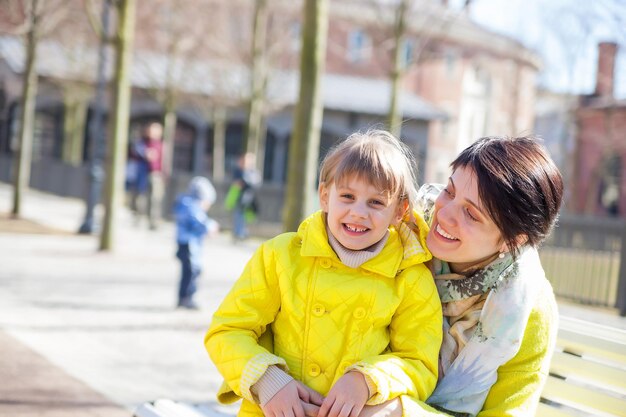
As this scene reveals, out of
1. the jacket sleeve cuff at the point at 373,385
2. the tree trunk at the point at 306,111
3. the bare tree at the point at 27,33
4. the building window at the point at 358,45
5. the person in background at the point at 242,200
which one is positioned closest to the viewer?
the jacket sleeve cuff at the point at 373,385

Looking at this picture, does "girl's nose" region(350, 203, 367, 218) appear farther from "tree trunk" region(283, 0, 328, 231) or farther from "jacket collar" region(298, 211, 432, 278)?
"tree trunk" region(283, 0, 328, 231)

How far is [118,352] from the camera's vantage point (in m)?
6.77

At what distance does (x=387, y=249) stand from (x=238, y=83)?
96.0ft

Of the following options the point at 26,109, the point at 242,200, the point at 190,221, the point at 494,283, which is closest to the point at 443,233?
the point at 494,283

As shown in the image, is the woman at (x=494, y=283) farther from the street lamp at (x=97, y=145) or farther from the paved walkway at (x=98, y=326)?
the street lamp at (x=97, y=145)

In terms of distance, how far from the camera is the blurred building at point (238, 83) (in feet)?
88.8

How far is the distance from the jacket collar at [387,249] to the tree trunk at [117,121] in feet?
35.4

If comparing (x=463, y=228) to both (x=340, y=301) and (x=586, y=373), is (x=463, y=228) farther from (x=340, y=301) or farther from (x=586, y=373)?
(x=586, y=373)

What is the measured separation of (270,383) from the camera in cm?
249

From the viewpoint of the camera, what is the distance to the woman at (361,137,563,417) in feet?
7.97

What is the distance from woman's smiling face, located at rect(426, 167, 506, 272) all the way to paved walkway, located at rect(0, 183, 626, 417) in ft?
9.43

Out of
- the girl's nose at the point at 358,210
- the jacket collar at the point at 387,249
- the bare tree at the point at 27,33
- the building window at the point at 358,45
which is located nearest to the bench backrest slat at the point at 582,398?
the jacket collar at the point at 387,249

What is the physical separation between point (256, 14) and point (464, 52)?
101 feet

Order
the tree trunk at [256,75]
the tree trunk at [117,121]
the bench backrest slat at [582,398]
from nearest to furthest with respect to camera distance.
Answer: the bench backrest slat at [582,398] < the tree trunk at [117,121] < the tree trunk at [256,75]
